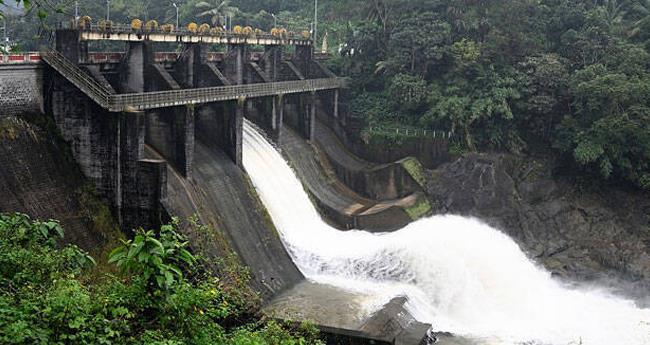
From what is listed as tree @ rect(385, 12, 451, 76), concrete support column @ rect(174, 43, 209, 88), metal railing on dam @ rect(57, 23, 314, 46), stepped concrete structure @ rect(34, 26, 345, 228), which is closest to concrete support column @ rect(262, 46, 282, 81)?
metal railing on dam @ rect(57, 23, 314, 46)

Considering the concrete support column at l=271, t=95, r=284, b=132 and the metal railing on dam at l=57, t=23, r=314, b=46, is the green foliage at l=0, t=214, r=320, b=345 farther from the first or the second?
the concrete support column at l=271, t=95, r=284, b=132

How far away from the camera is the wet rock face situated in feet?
123

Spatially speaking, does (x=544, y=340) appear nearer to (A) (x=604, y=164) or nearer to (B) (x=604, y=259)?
(B) (x=604, y=259)

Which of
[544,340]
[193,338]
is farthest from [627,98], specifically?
[193,338]

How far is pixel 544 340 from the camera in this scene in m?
28.0

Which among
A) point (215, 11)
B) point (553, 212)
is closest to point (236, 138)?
point (553, 212)

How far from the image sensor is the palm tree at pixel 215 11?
6625 cm

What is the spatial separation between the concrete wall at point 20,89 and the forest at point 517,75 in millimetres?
20314

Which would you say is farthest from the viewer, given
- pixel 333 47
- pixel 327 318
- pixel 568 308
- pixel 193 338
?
pixel 333 47

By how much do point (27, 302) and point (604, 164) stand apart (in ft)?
113

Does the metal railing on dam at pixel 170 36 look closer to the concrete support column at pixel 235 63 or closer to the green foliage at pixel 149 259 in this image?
the concrete support column at pixel 235 63

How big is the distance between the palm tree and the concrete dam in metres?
24.2

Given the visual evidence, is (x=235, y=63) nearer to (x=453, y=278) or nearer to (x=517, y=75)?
(x=517, y=75)

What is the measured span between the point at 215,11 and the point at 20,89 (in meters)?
41.4
